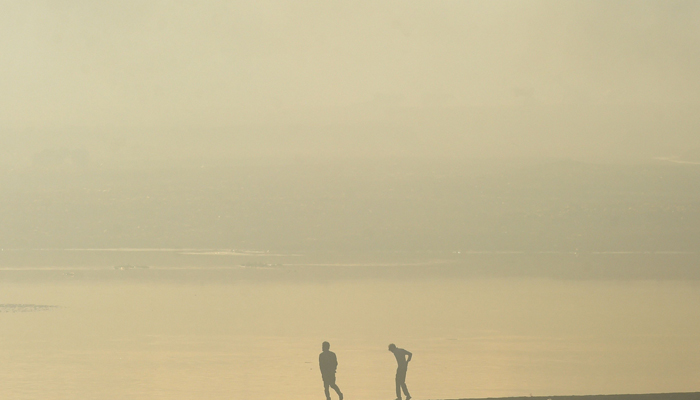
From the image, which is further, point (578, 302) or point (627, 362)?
point (578, 302)

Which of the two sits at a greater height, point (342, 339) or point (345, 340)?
Answer: point (342, 339)

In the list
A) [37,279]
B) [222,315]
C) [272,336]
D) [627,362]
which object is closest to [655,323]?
[627,362]

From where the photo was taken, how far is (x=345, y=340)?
96250mm

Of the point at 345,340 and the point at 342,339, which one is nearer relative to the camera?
the point at 345,340

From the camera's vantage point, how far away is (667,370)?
72438 millimetres

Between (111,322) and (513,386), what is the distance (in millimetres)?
72793

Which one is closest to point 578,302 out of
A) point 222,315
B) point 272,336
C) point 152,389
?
point 222,315

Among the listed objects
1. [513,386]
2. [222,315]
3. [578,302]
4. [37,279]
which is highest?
[37,279]

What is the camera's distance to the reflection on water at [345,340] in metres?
61.6

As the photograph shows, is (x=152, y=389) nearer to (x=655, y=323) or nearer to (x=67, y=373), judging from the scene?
(x=67, y=373)

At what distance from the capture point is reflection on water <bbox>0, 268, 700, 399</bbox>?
6162cm

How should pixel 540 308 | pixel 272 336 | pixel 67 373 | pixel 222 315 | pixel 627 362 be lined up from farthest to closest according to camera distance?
pixel 540 308 < pixel 222 315 < pixel 272 336 < pixel 627 362 < pixel 67 373

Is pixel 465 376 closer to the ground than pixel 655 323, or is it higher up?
closer to the ground

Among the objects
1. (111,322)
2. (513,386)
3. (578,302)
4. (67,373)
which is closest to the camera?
(513,386)
